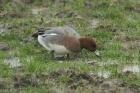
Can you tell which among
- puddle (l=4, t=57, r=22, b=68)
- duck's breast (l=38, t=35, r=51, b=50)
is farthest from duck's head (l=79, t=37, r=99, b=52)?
puddle (l=4, t=57, r=22, b=68)

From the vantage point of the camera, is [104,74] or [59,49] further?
[59,49]

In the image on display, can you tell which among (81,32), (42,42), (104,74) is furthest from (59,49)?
(81,32)

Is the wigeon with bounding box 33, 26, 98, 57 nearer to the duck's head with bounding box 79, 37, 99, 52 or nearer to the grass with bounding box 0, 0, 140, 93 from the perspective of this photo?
the duck's head with bounding box 79, 37, 99, 52

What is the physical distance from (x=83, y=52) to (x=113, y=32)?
5.93 feet

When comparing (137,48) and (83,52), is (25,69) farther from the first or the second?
(137,48)

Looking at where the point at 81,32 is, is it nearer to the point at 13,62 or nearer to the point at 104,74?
the point at 13,62

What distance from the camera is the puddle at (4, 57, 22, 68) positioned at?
36.5 feet

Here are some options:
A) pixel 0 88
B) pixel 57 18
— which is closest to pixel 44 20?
pixel 57 18

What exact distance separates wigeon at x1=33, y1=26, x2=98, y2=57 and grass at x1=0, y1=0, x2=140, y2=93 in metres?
0.21

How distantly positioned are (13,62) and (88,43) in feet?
4.61

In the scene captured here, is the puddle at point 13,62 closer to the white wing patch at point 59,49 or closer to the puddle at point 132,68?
the white wing patch at point 59,49

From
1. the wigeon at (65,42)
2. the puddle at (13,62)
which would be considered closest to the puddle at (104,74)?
the wigeon at (65,42)

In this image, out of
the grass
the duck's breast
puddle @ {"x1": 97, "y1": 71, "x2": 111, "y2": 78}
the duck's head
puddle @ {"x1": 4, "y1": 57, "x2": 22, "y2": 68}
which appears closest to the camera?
puddle @ {"x1": 97, "y1": 71, "x2": 111, "y2": 78}

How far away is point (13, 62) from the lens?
37.7 ft
